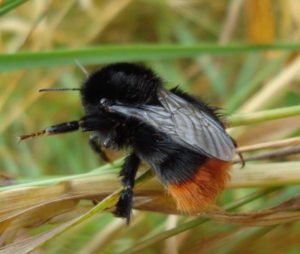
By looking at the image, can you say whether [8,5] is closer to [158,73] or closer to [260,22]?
[158,73]

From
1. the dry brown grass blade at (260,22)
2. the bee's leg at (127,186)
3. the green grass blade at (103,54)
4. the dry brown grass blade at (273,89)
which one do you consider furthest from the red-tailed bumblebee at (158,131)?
the dry brown grass blade at (260,22)

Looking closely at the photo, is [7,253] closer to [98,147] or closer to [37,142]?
[98,147]

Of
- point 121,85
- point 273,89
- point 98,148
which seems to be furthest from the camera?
point 273,89

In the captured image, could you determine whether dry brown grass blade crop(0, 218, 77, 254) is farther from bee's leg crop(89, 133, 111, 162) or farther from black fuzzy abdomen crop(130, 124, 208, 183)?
bee's leg crop(89, 133, 111, 162)

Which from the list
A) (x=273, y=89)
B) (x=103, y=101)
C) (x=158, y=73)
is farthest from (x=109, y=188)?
(x=273, y=89)

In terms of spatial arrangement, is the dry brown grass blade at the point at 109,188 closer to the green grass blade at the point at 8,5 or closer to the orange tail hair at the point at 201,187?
the orange tail hair at the point at 201,187
